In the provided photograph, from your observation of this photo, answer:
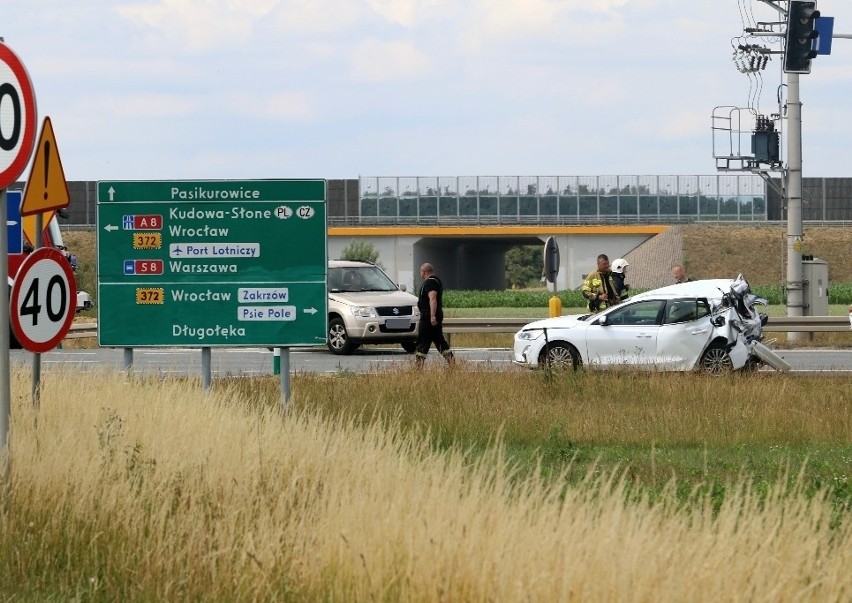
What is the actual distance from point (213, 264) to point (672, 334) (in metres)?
8.31

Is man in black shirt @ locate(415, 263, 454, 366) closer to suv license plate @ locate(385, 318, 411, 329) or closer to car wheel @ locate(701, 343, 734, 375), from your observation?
car wheel @ locate(701, 343, 734, 375)

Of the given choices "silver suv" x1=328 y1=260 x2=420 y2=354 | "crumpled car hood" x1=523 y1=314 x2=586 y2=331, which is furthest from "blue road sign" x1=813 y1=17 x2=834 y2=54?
"silver suv" x1=328 y1=260 x2=420 y2=354

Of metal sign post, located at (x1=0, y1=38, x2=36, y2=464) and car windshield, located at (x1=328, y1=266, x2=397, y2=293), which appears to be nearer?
metal sign post, located at (x1=0, y1=38, x2=36, y2=464)

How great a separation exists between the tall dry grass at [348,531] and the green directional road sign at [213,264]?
4.99 meters

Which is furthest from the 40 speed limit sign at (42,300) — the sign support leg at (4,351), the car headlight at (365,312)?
the car headlight at (365,312)

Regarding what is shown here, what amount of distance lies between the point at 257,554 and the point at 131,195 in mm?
9230

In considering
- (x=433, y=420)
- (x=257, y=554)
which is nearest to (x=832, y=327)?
(x=433, y=420)

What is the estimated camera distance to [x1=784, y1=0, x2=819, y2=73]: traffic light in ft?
81.5

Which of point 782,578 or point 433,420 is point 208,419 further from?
point 782,578

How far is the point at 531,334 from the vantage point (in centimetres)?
2191

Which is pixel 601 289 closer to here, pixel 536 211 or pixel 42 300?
pixel 42 300

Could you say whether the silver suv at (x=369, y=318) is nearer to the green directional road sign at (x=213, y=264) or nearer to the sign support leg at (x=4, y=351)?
the green directional road sign at (x=213, y=264)

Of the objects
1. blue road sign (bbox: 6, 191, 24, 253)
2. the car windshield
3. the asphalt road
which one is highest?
blue road sign (bbox: 6, 191, 24, 253)

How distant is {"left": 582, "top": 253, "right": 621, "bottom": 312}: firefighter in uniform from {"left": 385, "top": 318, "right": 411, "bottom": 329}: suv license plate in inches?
180
